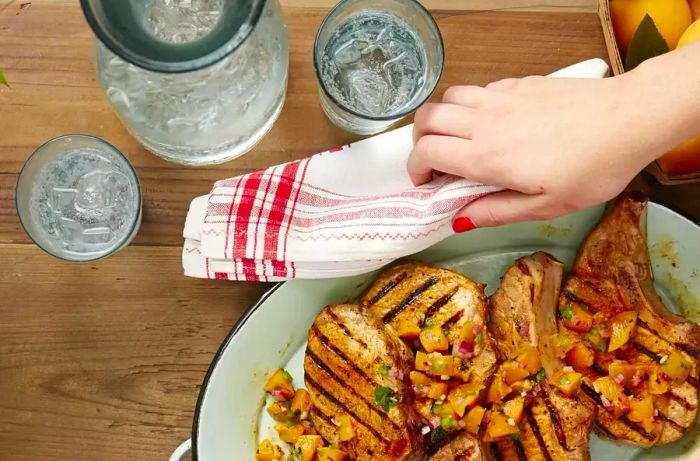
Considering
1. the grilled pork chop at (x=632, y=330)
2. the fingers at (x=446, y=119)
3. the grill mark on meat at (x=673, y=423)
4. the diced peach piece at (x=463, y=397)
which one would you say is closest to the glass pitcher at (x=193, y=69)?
the fingers at (x=446, y=119)

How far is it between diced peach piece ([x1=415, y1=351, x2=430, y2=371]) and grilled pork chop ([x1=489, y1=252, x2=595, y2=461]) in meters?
0.20

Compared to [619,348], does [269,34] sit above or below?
above

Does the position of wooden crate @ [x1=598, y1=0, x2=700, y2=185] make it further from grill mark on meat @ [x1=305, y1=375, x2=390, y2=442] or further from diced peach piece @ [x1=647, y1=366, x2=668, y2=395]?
grill mark on meat @ [x1=305, y1=375, x2=390, y2=442]

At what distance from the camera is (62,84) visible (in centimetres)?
206

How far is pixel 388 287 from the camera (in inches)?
77.4

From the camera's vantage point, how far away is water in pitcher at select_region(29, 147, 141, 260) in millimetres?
2020

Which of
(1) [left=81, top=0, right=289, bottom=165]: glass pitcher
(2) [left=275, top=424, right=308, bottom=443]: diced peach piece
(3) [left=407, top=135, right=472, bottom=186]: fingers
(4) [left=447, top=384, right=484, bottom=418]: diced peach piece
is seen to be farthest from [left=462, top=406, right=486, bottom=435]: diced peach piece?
(1) [left=81, top=0, right=289, bottom=165]: glass pitcher

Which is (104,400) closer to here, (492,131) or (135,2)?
(135,2)

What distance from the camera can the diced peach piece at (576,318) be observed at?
1.98 metres

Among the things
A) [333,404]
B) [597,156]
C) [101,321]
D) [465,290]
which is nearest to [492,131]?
[597,156]

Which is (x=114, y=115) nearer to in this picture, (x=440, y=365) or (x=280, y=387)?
(x=280, y=387)

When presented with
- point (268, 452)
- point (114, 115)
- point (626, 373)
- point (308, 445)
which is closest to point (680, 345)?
point (626, 373)

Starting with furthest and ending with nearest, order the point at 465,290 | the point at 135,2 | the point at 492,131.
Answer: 1. the point at 465,290
2. the point at 492,131
3. the point at 135,2

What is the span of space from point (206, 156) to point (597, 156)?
3.21ft
